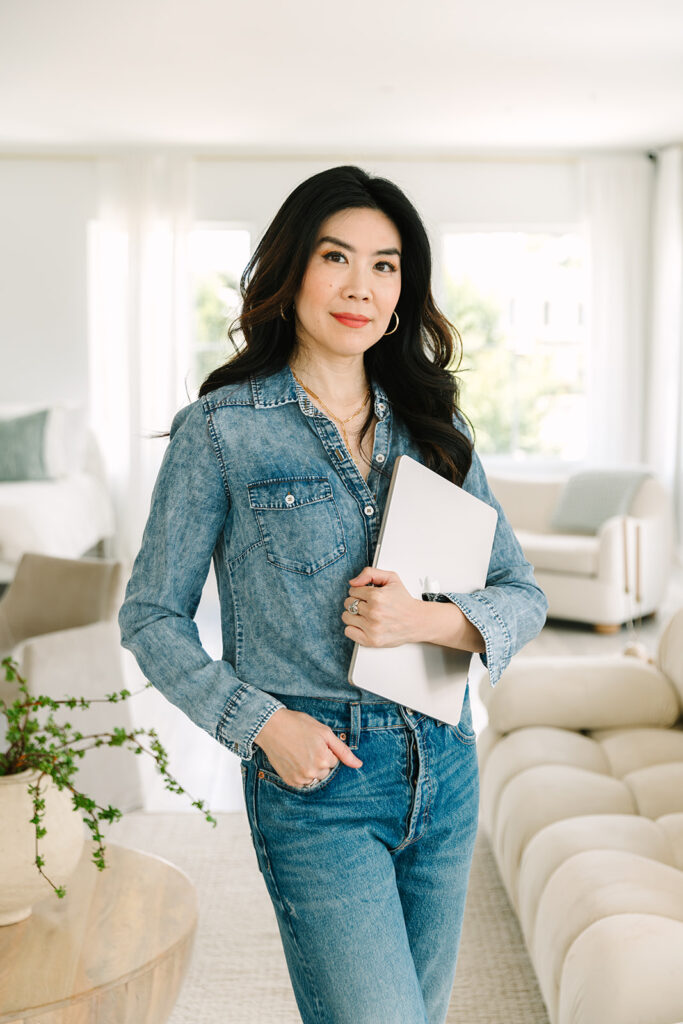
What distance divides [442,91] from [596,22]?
4.13 feet

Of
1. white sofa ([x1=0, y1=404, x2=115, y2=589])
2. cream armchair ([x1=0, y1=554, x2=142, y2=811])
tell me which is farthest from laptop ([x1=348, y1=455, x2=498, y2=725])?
→ white sofa ([x1=0, y1=404, x2=115, y2=589])

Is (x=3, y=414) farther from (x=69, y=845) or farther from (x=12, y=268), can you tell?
(x=69, y=845)

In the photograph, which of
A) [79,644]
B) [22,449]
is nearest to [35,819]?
[79,644]

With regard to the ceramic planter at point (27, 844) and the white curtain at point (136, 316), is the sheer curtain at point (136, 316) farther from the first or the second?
the ceramic planter at point (27, 844)

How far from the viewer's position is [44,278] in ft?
24.3

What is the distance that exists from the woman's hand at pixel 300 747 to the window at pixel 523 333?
21.8 feet

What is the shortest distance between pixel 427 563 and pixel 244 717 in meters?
0.27

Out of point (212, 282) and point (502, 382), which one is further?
point (502, 382)

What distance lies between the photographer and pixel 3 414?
6.93 m

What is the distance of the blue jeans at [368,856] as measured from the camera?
1.04m

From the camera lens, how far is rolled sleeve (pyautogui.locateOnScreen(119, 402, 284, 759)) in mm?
1083

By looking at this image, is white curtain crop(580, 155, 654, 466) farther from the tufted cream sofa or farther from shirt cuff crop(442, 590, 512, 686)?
shirt cuff crop(442, 590, 512, 686)

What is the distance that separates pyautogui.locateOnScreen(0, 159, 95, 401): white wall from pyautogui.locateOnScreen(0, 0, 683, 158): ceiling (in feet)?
0.81

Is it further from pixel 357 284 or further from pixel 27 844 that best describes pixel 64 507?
pixel 357 284
